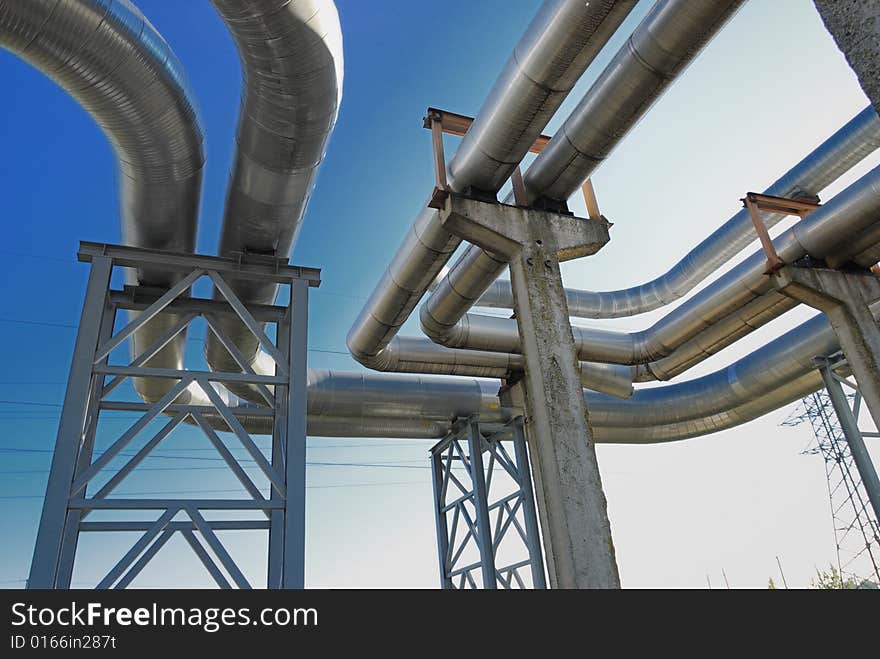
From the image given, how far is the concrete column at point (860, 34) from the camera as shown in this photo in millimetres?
1647

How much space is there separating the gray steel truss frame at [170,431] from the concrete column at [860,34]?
17.8 feet

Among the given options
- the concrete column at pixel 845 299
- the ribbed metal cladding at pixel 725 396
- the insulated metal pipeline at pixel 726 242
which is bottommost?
the concrete column at pixel 845 299

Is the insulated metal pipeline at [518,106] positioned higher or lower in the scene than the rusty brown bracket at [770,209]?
lower

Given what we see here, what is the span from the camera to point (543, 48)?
5.63 m

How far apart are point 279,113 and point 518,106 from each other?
234 centimetres

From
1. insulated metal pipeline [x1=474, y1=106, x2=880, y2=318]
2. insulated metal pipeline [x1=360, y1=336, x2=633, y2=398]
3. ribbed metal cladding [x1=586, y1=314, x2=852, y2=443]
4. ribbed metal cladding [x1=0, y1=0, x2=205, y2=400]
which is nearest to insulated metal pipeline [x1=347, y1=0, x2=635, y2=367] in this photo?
insulated metal pipeline [x1=360, y1=336, x2=633, y2=398]

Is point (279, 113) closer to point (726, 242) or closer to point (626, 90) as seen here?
point (626, 90)

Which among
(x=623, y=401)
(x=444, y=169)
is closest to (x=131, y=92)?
(x=444, y=169)

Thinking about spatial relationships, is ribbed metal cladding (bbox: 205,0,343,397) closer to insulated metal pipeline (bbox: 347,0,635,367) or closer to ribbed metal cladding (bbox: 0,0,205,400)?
ribbed metal cladding (bbox: 0,0,205,400)

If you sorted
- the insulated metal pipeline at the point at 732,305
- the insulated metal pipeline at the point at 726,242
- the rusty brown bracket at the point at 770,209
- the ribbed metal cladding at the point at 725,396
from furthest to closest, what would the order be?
the ribbed metal cladding at the point at 725,396 → the insulated metal pipeline at the point at 726,242 → the rusty brown bracket at the point at 770,209 → the insulated metal pipeline at the point at 732,305

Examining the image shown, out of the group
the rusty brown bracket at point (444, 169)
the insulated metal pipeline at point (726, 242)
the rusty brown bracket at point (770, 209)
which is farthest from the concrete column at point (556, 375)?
the insulated metal pipeline at point (726, 242)

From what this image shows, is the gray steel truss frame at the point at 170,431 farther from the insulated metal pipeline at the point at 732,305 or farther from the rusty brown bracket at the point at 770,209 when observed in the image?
the rusty brown bracket at the point at 770,209

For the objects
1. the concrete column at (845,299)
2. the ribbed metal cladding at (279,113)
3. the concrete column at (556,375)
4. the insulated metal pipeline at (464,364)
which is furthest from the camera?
the insulated metal pipeline at (464,364)
